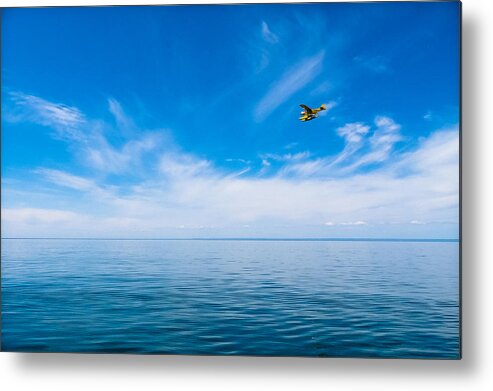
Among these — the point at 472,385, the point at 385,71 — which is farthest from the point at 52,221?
the point at 472,385

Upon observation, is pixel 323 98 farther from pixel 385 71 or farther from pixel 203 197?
pixel 203 197

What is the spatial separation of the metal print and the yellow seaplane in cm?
1

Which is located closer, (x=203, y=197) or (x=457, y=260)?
(x=457, y=260)

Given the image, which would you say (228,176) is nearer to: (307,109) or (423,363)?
(307,109)

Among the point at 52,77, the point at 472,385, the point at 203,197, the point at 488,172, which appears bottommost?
the point at 472,385

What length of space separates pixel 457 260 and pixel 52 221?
94.1 inches

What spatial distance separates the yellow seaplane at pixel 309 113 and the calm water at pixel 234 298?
74 cm

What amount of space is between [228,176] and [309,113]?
24.4 inches

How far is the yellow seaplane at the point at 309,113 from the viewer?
3.35 m

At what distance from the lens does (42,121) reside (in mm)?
3420

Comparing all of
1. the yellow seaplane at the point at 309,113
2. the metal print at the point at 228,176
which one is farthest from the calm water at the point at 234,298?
the yellow seaplane at the point at 309,113

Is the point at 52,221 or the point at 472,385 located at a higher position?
the point at 52,221

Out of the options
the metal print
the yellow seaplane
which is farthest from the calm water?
the yellow seaplane

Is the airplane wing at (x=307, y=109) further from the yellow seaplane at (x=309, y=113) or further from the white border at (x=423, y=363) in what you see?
the white border at (x=423, y=363)
